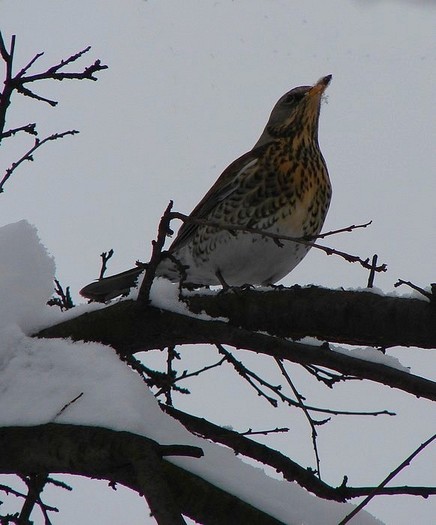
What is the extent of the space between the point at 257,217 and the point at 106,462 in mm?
3167

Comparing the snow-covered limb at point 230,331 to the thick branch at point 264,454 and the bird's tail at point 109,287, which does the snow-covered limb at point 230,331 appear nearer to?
the thick branch at point 264,454

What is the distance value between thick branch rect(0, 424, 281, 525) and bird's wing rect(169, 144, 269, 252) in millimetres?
3149

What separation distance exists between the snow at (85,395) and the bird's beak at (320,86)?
3492 millimetres

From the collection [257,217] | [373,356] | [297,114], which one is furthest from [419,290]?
[297,114]

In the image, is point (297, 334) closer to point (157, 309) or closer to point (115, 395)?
point (157, 309)

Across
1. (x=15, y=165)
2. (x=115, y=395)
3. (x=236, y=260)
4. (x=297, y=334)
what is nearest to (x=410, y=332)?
(x=297, y=334)

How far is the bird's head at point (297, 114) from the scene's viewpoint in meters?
5.80

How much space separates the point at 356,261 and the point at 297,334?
2.24ft

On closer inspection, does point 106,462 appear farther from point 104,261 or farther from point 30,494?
point 104,261

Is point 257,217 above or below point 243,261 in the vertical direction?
above

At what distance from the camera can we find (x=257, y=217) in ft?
16.7

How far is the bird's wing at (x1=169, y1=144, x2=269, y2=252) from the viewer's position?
5.34 m

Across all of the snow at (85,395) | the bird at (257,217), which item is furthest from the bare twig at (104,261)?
the snow at (85,395)

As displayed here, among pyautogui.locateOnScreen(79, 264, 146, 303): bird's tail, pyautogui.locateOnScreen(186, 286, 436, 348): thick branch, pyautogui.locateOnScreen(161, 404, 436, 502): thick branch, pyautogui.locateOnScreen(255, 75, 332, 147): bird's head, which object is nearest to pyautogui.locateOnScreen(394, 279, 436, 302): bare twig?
pyautogui.locateOnScreen(186, 286, 436, 348): thick branch
